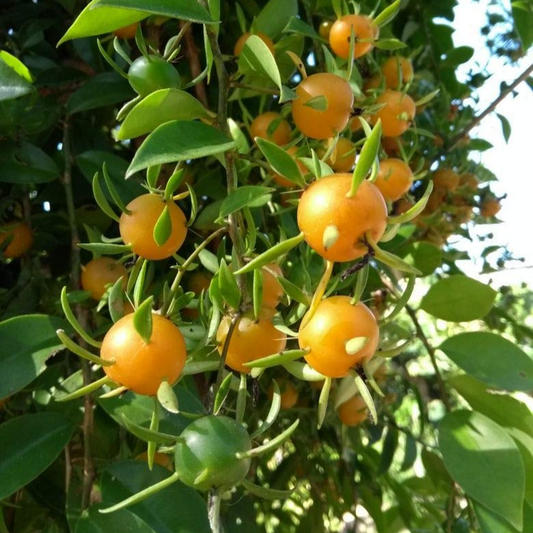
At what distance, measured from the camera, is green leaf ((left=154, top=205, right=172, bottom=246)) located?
0.31 metres

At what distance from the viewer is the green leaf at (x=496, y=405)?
0.54 metres

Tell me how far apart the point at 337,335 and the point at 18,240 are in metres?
0.39

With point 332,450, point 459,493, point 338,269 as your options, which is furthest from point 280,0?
point 332,450

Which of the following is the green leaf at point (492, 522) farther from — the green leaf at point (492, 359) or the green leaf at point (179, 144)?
the green leaf at point (179, 144)

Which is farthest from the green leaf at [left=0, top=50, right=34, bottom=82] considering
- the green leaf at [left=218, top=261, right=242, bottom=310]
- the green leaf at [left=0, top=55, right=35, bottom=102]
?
the green leaf at [left=218, top=261, right=242, bottom=310]

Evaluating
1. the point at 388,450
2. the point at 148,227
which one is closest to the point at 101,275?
the point at 148,227

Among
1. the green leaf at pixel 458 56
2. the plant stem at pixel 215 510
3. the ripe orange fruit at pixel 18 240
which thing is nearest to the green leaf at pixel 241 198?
the plant stem at pixel 215 510

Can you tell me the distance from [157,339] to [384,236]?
113 mm

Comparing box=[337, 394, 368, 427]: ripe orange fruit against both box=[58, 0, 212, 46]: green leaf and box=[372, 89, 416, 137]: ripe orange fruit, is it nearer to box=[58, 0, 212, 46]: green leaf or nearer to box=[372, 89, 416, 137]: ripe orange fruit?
box=[372, 89, 416, 137]: ripe orange fruit

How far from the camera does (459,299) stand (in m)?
0.58

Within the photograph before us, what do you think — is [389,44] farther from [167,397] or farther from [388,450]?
[388,450]

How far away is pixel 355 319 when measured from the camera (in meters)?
0.28

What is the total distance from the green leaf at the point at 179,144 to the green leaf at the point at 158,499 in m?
0.22

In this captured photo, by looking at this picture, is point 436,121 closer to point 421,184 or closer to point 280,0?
point 421,184
